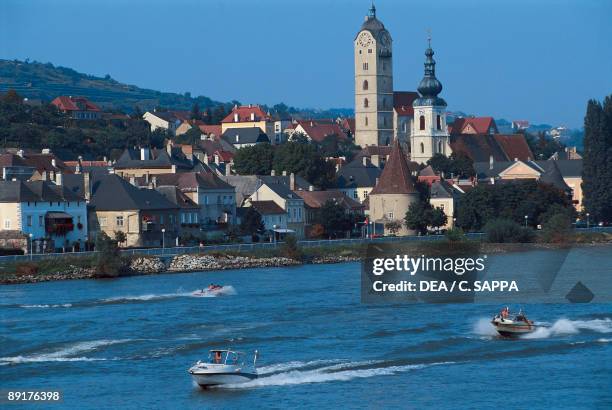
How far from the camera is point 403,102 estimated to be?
481 ft

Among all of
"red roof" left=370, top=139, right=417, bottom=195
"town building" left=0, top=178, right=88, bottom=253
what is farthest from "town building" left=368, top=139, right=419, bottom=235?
"town building" left=0, top=178, right=88, bottom=253

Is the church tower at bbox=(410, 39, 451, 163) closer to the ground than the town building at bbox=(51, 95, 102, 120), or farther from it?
closer to the ground

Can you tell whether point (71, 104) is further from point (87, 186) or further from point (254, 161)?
point (87, 186)

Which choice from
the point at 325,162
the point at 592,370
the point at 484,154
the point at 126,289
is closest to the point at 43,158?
the point at 325,162

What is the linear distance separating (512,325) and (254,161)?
56261 mm

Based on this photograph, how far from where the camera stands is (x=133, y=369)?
36.8 m

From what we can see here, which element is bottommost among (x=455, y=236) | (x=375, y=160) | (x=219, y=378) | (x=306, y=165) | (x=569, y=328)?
(x=219, y=378)

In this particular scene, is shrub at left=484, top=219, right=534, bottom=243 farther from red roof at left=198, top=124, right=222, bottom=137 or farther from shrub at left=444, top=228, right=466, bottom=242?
red roof at left=198, top=124, right=222, bottom=137

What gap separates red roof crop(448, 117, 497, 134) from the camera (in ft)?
489

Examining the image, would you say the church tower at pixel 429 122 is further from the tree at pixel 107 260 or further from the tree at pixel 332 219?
the tree at pixel 107 260

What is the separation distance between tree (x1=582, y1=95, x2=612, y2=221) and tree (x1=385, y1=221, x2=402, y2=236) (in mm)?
12838

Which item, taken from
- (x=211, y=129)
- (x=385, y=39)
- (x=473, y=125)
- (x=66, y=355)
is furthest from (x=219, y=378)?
(x=211, y=129)

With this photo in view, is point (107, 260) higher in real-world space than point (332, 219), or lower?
lower

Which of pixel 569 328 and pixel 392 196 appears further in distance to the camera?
pixel 392 196
